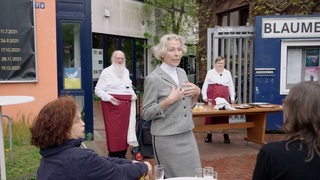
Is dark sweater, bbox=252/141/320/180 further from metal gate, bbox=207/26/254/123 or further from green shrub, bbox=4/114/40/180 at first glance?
metal gate, bbox=207/26/254/123

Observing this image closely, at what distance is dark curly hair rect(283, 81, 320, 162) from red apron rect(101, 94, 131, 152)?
13.8ft

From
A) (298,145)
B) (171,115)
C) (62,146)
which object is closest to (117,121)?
(171,115)

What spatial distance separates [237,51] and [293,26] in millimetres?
1352

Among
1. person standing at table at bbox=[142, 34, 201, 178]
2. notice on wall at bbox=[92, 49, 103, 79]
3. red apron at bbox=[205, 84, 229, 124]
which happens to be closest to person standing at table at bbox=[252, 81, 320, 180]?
person standing at table at bbox=[142, 34, 201, 178]

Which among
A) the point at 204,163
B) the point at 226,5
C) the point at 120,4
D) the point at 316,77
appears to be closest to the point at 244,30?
the point at 316,77

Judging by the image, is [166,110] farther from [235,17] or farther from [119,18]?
[119,18]

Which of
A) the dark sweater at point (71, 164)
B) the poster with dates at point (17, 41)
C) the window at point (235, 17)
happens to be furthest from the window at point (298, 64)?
the dark sweater at point (71, 164)

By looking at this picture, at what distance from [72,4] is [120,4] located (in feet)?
25.8

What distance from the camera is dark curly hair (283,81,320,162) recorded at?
169 centimetres

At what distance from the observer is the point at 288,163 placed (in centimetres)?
167

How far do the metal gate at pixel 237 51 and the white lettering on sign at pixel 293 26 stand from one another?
0.55 meters

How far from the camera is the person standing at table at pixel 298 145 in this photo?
1665 millimetres

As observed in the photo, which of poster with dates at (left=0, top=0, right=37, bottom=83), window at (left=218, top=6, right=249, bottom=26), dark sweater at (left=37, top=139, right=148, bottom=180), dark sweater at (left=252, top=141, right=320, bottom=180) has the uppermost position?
window at (left=218, top=6, right=249, bottom=26)

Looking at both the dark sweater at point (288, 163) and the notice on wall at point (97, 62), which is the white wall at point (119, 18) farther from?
the dark sweater at point (288, 163)
